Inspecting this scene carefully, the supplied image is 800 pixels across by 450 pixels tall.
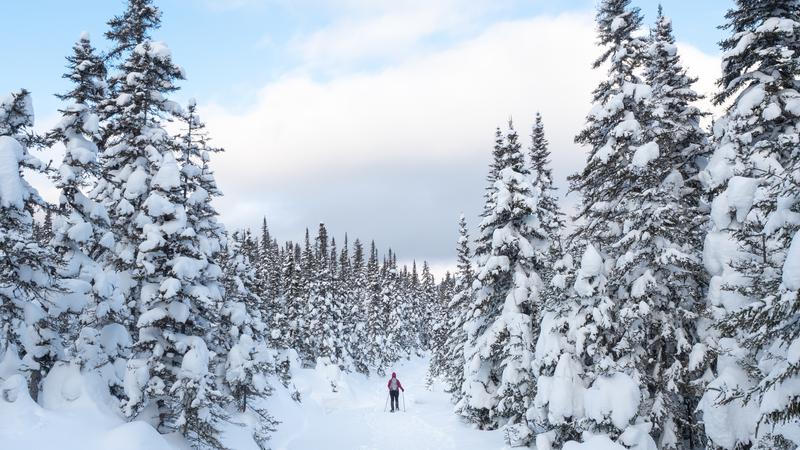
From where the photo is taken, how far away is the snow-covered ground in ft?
34.1

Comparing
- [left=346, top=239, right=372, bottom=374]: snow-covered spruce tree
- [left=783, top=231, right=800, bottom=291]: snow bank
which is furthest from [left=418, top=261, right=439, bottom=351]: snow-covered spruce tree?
[left=783, top=231, right=800, bottom=291]: snow bank

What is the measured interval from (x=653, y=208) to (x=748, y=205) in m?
3.20

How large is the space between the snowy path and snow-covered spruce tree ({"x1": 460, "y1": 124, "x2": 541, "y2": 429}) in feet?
4.89

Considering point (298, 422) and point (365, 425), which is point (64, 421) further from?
point (365, 425)

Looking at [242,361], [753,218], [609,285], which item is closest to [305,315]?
[242,361]

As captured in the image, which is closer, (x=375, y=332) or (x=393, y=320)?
(x=375, y=332)

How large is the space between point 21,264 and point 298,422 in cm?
1708

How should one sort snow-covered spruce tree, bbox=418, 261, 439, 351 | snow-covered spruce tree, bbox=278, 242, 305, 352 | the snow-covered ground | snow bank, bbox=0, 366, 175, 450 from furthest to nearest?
snow-covered spruce tree, bbox=418, 261, 439, 351 < snow-covered spruce tree, bbox=278, 242, 305, 352 < the snow-covered ground < snow bank, bbox=0, 366, 175, 450

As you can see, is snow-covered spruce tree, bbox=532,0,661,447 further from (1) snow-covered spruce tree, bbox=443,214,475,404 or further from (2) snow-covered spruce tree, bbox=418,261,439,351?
(2) snow-covered spruce tree, bbox=418,261,439,351

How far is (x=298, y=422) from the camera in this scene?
25.6 metres

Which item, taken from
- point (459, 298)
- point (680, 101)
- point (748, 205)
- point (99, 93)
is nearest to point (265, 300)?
point (459, 298)

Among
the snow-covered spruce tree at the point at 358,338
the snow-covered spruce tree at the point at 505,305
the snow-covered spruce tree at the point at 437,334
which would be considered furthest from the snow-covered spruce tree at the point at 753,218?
the snow-covered spruce tree at the point at 358,338

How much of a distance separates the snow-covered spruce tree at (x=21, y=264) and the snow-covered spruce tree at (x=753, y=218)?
1413 cm

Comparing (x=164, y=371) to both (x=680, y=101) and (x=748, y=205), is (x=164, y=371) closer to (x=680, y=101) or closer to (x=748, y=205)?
(x=748, y=205)
